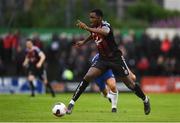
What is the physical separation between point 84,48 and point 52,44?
5.54 ft

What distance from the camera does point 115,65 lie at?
2070 centimetres

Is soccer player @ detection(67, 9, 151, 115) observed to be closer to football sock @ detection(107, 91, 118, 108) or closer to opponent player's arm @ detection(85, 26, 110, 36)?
opponent player's arm @ detection(85, 26, 110, 36)

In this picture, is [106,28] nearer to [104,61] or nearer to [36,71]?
[104,61]

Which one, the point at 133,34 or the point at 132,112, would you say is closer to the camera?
the point at 132,112

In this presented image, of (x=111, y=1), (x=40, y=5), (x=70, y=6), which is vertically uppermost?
(x=111, y=1)

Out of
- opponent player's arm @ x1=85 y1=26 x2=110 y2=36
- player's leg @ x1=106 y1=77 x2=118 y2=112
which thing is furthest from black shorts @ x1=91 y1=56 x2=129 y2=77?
player's leg @ x1=106 y1=77 x2=118 y2=112

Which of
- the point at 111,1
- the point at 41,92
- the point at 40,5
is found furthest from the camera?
the point at 111,1

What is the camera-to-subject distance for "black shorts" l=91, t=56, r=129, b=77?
67.7ft

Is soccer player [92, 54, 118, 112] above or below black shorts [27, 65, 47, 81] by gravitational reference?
below

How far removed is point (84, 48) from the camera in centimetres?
4159

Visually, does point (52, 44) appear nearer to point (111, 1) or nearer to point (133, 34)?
point (133, 34)

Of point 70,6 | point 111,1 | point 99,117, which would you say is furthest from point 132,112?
point 111,1

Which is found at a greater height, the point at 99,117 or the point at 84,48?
the point at 84,48

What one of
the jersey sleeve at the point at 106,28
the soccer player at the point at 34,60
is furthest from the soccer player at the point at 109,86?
the soccer player at the point at 34,60
